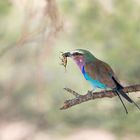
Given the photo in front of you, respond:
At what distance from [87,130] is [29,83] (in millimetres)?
499

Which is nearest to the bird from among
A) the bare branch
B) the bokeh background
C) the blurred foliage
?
the bare branch

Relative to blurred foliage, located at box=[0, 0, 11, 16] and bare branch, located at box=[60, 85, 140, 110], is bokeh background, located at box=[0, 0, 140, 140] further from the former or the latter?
bare branch, located at box=[60, 85, 140, 110]

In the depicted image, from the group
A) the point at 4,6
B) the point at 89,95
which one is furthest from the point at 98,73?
the point at 4,6

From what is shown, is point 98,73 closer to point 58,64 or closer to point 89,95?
point 89,95

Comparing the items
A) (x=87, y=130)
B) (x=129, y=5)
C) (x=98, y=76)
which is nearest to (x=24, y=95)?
(x=87, y=130)

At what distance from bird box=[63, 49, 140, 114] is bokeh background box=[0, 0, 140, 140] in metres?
1.37

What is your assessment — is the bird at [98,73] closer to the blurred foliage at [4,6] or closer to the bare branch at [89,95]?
the bare branch at [89,95]

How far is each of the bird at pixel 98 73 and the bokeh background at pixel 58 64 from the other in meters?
1.37

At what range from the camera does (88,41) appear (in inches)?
143

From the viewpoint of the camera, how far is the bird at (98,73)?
155 cm

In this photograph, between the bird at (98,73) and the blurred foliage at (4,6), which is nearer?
the bird at (98,73)

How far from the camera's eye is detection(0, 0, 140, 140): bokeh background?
136 inches

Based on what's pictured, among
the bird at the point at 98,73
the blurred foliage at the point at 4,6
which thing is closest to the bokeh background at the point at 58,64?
the blurred foliage at the point at 4,6

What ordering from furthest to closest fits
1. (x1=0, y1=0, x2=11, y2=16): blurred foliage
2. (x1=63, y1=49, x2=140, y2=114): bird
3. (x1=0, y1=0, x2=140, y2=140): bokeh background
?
(x1=0, y1=0, x2=11, y2=16): blurred foliage → (x1=0, y1=0, x2=140, y2=140): bokeh background → (x1=63, y1=49, x2=140, y2=114): bird
